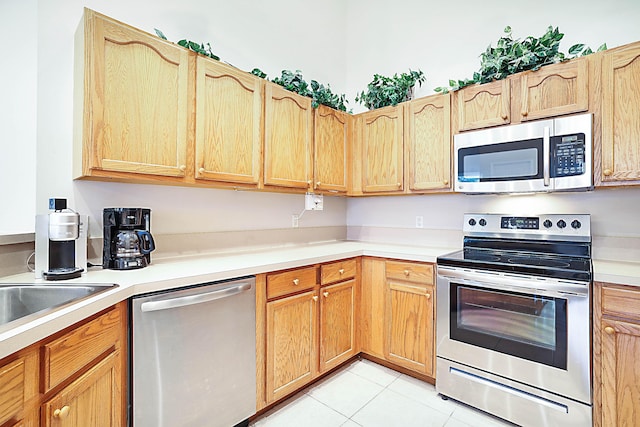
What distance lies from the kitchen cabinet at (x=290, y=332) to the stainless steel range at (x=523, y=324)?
0.84 meters

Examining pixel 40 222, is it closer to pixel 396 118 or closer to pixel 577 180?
pixel 396 118

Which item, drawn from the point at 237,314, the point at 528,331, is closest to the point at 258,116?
the point at 237,314

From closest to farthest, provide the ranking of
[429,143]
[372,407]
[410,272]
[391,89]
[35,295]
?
[35,295], [372,407], [410,272], [429,143], [391,89]

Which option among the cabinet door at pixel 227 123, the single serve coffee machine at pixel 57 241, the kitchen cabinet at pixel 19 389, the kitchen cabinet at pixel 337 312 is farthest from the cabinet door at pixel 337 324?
the kitchen cabinet at pixel 19 389

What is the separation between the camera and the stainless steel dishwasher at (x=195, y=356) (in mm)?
1341

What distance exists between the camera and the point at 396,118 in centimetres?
259

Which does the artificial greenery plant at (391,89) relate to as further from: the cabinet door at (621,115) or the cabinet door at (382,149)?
the cabinet door at (621,115)

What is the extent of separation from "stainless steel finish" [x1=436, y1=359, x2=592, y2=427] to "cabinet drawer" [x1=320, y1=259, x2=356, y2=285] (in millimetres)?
835

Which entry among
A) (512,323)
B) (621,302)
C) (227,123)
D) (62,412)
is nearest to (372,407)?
(512,323)

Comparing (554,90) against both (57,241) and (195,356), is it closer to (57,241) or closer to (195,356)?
(195,356)

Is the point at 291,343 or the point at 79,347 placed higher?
the point at 79,347

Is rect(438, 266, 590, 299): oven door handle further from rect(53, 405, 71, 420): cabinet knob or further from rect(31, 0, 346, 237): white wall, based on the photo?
rect(53, 405, 71, 420): cabinet knob

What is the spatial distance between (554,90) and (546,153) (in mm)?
385

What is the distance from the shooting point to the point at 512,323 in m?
1.78
